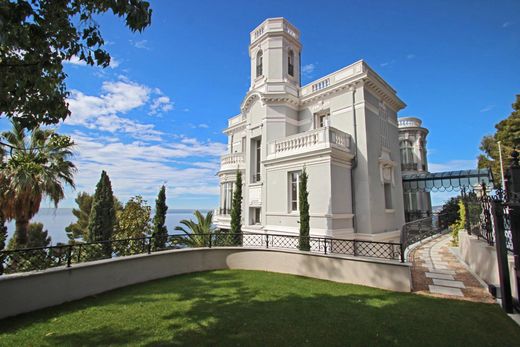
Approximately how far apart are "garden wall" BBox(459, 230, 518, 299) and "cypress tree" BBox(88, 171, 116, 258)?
14.4 metres

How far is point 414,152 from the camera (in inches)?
861

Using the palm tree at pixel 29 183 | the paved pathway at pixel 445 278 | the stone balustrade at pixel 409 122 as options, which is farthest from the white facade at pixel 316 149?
the palm tree at pixel 29 183

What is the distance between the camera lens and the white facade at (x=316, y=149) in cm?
1175

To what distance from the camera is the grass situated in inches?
150

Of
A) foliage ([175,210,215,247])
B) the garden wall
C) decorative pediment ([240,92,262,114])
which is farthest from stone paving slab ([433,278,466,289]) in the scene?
decorative pediment ([240,92,262,114])

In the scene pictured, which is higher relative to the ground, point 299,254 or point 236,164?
point 236,164

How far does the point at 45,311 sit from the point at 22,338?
127 centimetres

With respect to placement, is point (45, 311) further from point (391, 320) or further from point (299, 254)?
point (391, 320)

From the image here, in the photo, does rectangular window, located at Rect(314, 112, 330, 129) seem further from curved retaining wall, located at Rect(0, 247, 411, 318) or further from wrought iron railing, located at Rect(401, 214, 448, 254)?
curved retaining wall, located at Rect(0, 247, 411, 318)

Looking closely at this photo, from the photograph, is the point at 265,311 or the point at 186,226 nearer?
the point at 265,311

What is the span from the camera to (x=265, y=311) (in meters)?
4.87

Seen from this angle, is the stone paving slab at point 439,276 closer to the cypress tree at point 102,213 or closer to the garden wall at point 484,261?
the garden wall at point 484,261

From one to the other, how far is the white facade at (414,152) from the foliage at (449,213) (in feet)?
5.18

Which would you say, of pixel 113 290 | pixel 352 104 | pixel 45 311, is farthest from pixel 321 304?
pixel 352 104
